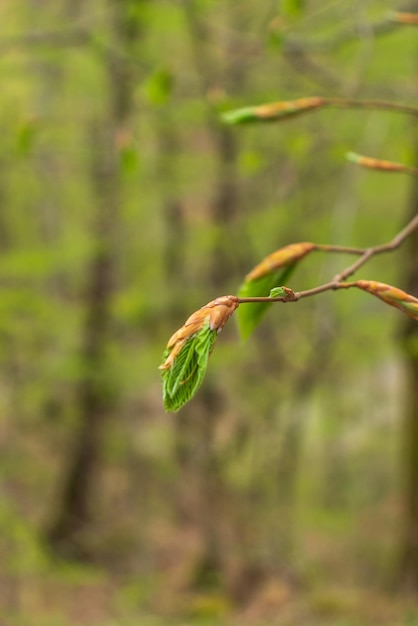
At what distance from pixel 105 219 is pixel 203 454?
10.2 ft

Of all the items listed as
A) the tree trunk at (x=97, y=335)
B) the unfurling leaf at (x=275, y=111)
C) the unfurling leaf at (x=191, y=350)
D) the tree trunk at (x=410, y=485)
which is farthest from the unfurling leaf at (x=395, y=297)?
the tree trunk at (x=97, y=335)

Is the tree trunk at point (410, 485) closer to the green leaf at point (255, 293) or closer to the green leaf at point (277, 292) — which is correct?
the green leaf at point (255, 293)

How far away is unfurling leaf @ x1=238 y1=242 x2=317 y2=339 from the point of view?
1.29 metres

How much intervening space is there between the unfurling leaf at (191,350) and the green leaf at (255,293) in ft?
1.27

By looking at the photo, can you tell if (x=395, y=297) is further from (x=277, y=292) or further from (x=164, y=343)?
(x=164, y=343)

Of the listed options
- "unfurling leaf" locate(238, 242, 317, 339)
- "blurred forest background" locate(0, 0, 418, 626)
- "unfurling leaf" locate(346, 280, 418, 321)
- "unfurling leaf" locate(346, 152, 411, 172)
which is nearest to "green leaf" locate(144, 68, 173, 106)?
"unfurling leaf" locate(346, 152, 411, 172)

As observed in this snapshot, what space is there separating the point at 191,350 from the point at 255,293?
17.0 inches

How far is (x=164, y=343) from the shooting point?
9.65 m

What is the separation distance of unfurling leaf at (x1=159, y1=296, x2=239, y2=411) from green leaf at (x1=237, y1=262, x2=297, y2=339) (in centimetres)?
39

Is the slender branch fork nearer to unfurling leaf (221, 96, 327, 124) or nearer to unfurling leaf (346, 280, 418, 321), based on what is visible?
unfurling leaf (346, 280, 418, 321)

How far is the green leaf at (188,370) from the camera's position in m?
0.93

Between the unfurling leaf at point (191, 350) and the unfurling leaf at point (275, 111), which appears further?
the unfurling leaf at point (275, 111)

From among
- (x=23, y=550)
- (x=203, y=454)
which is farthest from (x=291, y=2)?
(x=203, y=454)

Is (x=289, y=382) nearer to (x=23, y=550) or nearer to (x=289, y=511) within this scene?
(x=289, y=511)
